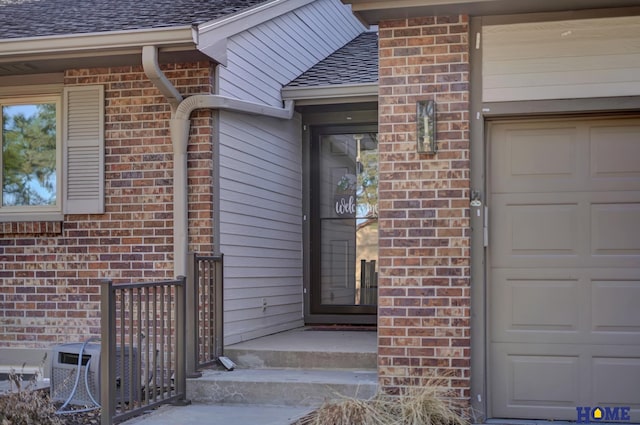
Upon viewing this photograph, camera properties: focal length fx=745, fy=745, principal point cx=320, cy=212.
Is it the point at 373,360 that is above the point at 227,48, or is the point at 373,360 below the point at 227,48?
below

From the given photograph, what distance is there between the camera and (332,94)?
7.64 metres

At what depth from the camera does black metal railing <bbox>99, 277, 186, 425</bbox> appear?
4816 millimetres

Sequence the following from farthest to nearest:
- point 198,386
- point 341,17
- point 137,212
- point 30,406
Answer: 1. point 341,17
2. point 137,212
3. point 198,386
4. point 30,406

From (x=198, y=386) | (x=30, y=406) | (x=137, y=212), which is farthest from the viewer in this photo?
(x=137, y=212)

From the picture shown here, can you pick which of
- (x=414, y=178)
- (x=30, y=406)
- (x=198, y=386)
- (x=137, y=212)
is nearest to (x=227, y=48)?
(x=137, y=212)

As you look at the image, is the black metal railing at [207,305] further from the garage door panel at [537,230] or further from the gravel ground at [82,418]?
the garage door panel at [537,230]

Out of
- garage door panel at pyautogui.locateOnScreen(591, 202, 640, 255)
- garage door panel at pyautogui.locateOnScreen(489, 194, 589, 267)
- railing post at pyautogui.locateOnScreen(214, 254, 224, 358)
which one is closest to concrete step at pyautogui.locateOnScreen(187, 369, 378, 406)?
railing post at pyautogui.locateOnScreen(214, 254, 224, 358)

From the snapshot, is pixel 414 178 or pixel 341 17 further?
pixel 341 17

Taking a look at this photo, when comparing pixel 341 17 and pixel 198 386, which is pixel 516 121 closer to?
pixel 198 386

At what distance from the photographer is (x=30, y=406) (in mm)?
5031

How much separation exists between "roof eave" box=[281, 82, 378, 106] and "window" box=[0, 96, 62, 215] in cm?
237

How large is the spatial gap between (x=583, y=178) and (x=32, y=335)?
497cm

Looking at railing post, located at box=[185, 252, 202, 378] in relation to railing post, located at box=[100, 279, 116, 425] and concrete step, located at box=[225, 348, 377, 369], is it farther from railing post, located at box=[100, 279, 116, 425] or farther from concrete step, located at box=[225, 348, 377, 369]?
railing post, located at box=[100, 279, 116, 425]

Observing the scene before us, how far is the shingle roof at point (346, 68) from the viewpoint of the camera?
7828 mm
